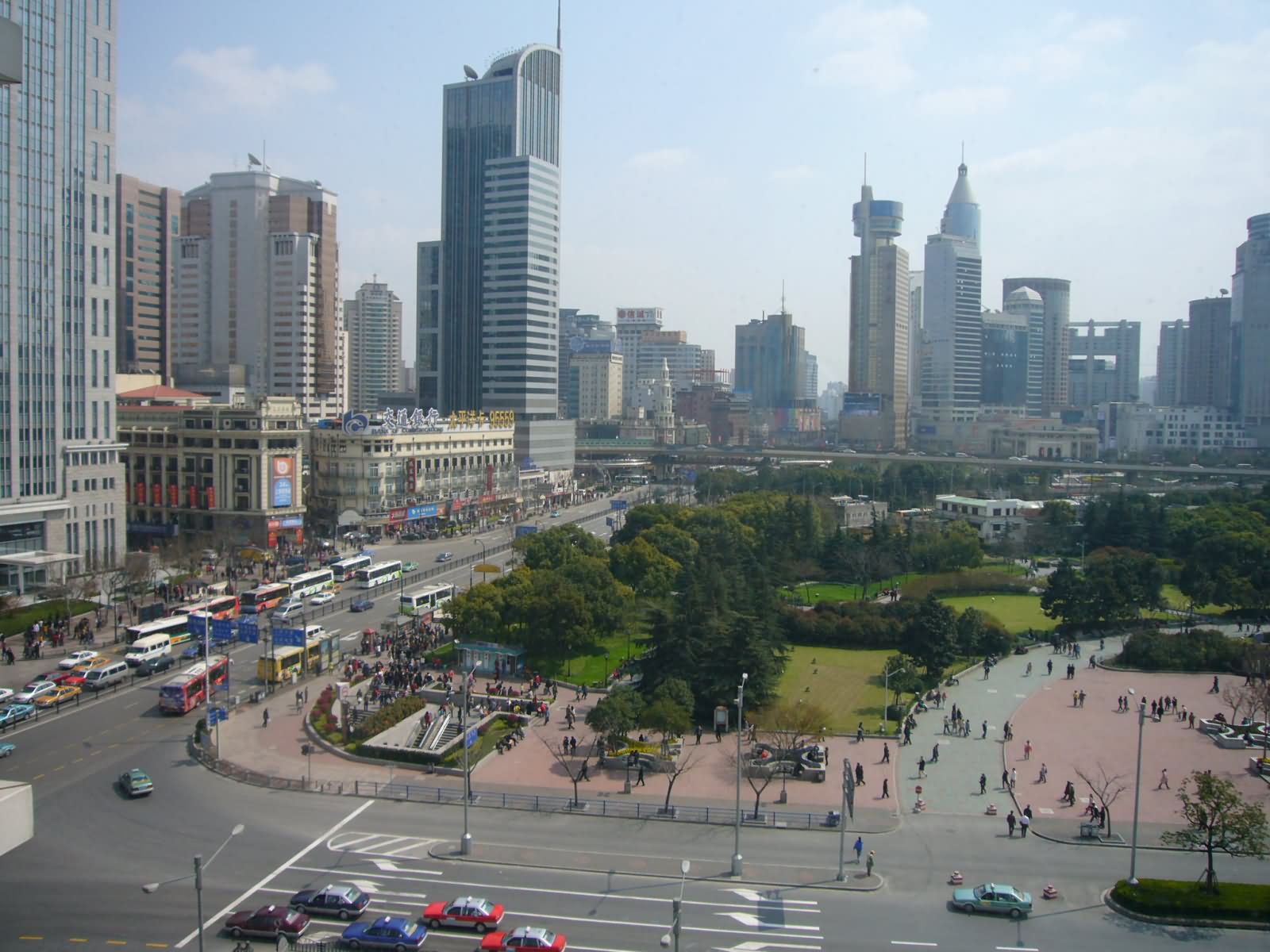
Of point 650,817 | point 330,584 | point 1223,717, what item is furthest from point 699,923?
point 330,584

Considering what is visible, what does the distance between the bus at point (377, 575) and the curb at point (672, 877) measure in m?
26.7

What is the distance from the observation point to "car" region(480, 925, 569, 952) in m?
15.0

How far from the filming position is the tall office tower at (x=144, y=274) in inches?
3999

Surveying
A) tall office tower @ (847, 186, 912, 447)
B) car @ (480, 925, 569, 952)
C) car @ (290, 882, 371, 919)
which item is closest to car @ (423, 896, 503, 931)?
car @ (480, 925, 569, 952)

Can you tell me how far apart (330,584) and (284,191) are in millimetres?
65223

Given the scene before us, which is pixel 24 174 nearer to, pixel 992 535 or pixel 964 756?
pixel 964 756

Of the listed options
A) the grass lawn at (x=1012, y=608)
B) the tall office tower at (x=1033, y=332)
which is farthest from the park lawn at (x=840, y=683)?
the tall office tower at (x=1033, y=332)

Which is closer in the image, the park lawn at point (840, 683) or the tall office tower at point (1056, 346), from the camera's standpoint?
the park lawn at point (840, 683)

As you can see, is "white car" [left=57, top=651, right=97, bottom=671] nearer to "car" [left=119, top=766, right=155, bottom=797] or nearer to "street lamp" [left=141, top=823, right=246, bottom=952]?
"car" [left=119, top=766, right=155, bottom=797]

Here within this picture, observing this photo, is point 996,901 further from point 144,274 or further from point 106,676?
point 144,274

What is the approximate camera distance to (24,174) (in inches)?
1628

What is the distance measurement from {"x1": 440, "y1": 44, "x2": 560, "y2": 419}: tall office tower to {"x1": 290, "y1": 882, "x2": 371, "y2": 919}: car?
7175 centimetres

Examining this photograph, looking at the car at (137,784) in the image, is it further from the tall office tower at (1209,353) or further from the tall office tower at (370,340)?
the tall office tower at (1209,353)

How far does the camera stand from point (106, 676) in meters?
29.3
